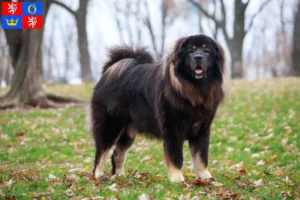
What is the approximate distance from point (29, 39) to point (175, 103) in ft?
31.5

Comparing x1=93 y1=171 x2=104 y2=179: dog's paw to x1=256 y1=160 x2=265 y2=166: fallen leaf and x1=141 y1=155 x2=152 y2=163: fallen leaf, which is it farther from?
x1=256 y1=160 x2=265 y2=166: fallen leaf

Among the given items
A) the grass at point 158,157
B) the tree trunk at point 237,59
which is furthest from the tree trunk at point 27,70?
the tree trunk at point 237,59

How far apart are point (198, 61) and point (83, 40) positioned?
59.5 feet

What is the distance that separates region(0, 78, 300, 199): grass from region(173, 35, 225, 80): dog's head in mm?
1441

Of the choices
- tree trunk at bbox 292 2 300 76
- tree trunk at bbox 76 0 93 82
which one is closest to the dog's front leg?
tree trunk at bbox 76 0 93 82

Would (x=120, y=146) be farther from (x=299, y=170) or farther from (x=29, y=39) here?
(x=29, y=39)

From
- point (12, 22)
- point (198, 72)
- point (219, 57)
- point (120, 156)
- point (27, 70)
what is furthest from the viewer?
point (27, 70)

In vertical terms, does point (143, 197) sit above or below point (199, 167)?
above

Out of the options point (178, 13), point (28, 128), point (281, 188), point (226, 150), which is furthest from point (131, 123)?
point (178, 13)

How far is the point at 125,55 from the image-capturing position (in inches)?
278

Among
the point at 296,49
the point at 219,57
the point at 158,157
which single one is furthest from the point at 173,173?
the point at 296,49

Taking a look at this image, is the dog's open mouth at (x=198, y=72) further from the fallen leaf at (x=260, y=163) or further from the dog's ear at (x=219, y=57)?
the fallen leaf at (x=260, y=163)

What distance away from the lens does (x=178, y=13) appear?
40000 millimetres

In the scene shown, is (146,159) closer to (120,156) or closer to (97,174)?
(120,156)
